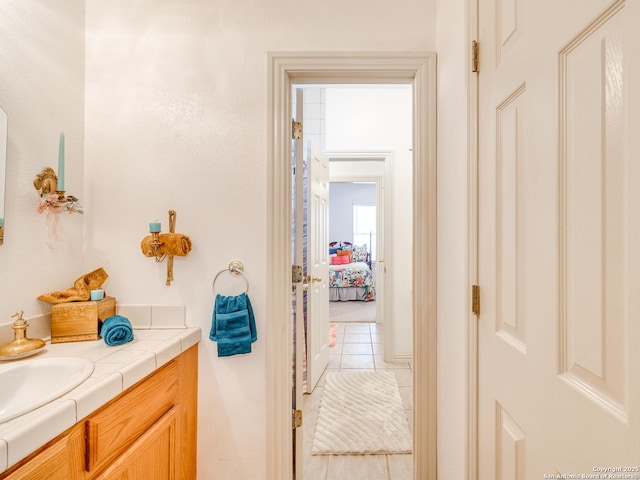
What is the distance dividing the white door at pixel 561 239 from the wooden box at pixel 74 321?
1.42 meters

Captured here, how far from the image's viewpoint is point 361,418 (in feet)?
7.32

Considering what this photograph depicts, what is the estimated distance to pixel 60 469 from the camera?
80 cm

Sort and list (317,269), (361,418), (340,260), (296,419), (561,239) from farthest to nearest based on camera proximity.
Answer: (340,260), (317,269), (361,418), (296,419), (561,239)

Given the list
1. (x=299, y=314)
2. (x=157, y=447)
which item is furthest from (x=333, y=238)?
(x=157, y=447)

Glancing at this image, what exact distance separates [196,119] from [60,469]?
1310 millimetres

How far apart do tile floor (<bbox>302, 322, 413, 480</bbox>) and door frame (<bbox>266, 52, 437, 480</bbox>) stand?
37 centimetres

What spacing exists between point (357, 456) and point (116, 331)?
147cm

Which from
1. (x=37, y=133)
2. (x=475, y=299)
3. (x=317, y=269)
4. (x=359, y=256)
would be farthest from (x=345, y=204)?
(x=475, y=299)

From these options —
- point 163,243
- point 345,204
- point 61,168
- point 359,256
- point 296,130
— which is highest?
point 345,204

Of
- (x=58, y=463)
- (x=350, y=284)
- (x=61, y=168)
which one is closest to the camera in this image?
(x=58, y=463)

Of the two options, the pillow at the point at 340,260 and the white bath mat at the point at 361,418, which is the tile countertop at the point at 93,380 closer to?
the white bath mat at the point at 361,418

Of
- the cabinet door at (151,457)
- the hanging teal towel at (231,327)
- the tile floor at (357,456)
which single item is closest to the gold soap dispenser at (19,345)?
the cabinet door at (151,457)

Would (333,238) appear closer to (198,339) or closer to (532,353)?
(198,339)

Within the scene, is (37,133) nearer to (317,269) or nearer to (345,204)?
(317,269)
